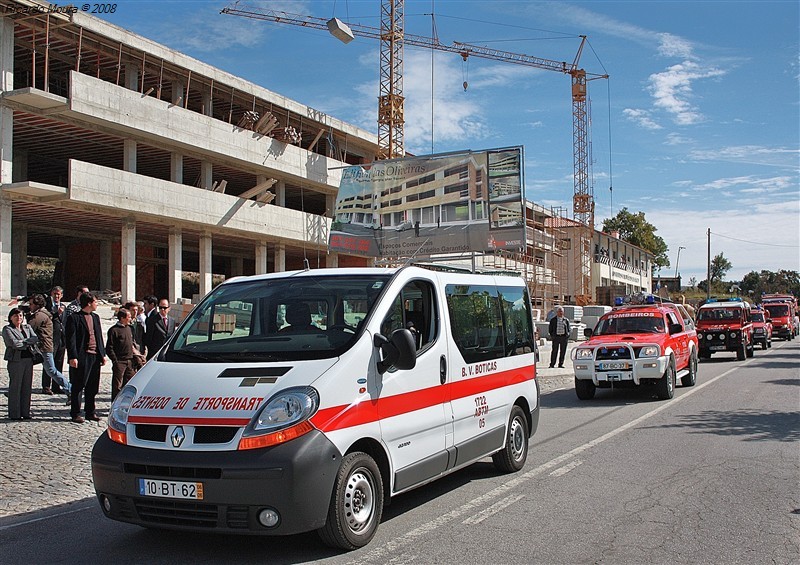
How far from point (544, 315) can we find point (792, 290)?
87.5m

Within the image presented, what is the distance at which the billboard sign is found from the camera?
30156 millimetres

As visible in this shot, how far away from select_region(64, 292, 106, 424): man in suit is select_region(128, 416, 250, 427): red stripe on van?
21.2ft

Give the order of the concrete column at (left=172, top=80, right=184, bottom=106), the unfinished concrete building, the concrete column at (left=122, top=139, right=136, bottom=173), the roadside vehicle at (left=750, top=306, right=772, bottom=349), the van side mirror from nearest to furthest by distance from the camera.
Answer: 1. the van side mirror
2. the unfinished concrete building
3. the roadside vehicle at (left=750, top=306, right=772, bottom=349)
4. the concrete column at (left=122, top=139, right=136, bottom=173)
5. the concrete column at (left=172, top=80, right=184, bottom=106)

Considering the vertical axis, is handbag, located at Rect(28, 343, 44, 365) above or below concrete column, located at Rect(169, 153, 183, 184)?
below

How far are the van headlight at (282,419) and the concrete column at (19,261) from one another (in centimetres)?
3396

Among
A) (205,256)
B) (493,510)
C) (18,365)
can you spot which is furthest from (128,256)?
(493,510)

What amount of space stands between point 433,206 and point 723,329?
12.4 metres

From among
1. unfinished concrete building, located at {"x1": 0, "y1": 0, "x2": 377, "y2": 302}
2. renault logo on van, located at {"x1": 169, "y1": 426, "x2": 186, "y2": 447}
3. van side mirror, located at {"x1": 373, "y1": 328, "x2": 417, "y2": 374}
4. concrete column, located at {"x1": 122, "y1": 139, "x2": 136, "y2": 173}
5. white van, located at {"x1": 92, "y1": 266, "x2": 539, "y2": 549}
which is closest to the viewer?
white van, located at {"x1": 92, "y1": 266, "x2": 539, "y2": 549}

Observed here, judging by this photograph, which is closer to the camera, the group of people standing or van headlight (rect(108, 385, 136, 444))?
van headlight (rect(108, 385, 136, 444))

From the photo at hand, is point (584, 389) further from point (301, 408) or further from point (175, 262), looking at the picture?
point (175, 262)

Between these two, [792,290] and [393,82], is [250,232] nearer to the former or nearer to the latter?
[393,82]

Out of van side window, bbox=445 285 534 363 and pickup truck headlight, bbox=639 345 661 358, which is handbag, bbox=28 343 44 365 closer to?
van side window, bbox=445 285 534 363

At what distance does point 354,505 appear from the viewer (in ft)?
17.3

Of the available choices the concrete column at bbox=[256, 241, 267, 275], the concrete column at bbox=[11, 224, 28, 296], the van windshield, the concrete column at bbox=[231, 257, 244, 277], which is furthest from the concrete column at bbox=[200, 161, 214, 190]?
the van windshield
